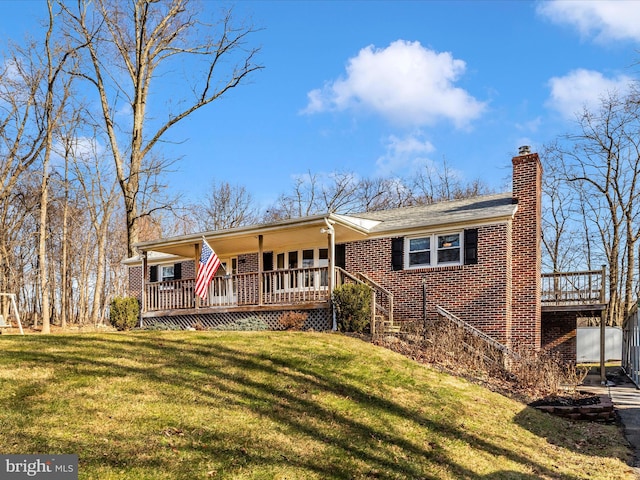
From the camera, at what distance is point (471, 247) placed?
55.5ft

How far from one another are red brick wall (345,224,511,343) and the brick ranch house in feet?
0.10

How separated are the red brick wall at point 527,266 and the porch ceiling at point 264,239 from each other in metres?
4.87

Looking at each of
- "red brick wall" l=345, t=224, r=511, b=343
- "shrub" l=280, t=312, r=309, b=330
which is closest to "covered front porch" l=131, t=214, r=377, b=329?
"shrub" l=280, t=312, r=309, b=330

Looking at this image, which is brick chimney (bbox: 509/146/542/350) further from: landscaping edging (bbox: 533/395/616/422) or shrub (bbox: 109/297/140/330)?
shrub (bbox: 109/297/140/330)

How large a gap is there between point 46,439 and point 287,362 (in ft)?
16.7

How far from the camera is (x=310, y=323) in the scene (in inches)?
653

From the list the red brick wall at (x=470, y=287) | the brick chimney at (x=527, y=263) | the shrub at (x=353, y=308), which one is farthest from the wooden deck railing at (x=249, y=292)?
the brick chimney at (x=527, y=263)

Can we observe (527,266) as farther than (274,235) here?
No

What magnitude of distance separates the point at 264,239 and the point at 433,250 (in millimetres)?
5820

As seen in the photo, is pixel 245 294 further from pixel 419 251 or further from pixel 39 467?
pixel 39 467

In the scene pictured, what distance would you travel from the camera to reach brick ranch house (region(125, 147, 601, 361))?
16484 mm

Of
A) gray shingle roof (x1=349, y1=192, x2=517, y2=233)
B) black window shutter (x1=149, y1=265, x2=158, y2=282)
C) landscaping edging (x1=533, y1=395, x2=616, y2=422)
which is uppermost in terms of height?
gray shingle roof (x1=349, y1=192, x2=517, y2=233)

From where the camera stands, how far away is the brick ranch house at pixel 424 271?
54.1ft

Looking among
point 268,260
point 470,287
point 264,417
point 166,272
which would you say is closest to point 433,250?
point 470,287
